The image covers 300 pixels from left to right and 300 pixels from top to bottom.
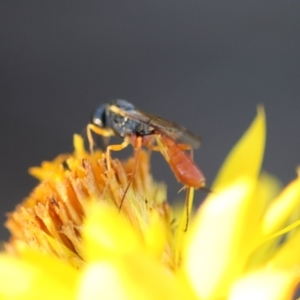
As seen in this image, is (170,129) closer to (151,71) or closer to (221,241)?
(221,241)

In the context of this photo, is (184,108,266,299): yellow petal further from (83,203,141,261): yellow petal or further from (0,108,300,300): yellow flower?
(83,203,141,261): yellow petal

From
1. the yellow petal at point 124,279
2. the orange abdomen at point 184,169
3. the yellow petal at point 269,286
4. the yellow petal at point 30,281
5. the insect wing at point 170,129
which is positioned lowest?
the yellow petal at point 269,286

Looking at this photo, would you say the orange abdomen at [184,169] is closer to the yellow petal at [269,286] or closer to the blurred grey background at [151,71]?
the yellow petal at [269,286]

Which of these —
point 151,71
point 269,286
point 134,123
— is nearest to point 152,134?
point 134,123

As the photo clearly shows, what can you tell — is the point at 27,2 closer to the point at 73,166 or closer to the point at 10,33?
the point at 10,33

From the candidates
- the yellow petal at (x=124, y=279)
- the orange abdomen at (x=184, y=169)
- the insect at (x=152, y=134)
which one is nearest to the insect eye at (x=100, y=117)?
the insect at (x=152, y=134)

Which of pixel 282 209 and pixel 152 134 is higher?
pixel 152 134

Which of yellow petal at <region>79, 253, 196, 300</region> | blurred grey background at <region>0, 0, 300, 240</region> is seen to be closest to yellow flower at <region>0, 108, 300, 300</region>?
yellow petal at <region>79, 253, 196, 300</region>
